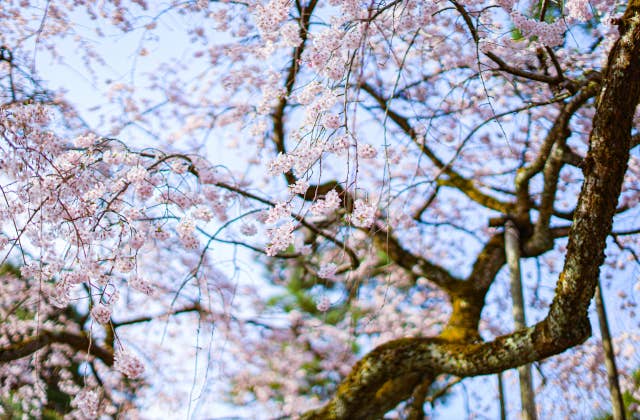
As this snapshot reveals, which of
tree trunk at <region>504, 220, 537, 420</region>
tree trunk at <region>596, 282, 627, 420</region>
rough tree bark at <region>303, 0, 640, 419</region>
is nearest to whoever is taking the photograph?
rough tree bark at <region>303, 0, 640, 419</region>

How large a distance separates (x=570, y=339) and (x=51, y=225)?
2.21 m

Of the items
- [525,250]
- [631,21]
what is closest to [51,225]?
[631,21]

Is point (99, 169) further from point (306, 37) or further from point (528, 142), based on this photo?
point (528, 142)

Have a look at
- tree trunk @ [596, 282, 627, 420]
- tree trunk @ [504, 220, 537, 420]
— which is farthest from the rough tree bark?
tree trunk @ [596, 282, 627, 420]

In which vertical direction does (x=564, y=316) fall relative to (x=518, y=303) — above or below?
below

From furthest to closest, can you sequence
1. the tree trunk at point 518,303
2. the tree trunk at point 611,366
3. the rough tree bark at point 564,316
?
the tree trunk at point 611,366
the tree trunk at point 518,303
the rough tree bark at point 564,316

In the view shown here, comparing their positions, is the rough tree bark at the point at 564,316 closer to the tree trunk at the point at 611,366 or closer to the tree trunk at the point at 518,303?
the tree trunk at the point at 518,303

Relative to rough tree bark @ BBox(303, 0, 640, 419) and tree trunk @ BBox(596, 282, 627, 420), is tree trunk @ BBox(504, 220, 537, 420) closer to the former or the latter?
rough tree bark @ BBox(303, 0, 640, 419)

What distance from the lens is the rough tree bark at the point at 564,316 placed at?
233cm

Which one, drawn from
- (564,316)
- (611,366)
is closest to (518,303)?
(611,366)

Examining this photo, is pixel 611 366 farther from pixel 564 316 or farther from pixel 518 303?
pixel 564 316

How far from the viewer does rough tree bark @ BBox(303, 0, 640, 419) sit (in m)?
2.33

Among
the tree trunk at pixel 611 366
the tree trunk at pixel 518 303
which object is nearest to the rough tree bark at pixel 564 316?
the tree trunk at pixel 518 303

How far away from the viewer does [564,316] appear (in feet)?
8.87
